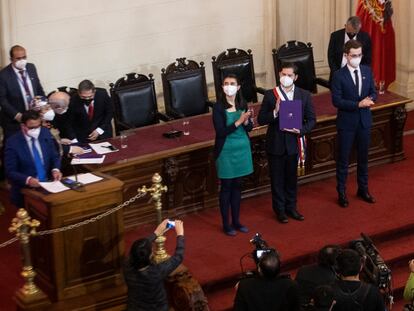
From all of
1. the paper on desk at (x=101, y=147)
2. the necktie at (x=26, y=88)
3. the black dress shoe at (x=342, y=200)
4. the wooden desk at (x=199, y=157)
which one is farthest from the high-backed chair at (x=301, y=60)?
the necktie at (x=26, y=88)

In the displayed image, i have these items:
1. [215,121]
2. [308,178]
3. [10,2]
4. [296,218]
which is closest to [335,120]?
[308,178]

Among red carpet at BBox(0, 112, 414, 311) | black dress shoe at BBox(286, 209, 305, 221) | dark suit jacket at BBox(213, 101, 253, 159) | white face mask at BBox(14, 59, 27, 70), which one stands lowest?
red carpet at BBox(0, 112, 414, 311)

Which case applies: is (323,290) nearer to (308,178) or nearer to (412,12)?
(308,178)

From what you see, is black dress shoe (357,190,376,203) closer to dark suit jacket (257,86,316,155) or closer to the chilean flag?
dark suit jacket (257,86,316,155)

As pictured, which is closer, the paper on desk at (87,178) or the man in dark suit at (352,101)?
the paper on desk at (87,178)

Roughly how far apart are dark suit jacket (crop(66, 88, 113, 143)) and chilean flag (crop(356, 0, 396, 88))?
12.2ft

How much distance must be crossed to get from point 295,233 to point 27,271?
276 centimetres

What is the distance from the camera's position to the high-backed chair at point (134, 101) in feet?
33.4

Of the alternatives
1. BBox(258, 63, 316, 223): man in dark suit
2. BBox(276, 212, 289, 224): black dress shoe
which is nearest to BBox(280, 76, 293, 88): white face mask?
BBox(258, 63, 316, 223): man in dark suit

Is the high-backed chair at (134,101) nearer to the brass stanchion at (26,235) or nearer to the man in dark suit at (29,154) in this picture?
the man in dark suit at (29,154)

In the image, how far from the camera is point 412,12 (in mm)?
12633

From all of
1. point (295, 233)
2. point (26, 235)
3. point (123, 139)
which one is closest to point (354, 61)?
point (295, 233)

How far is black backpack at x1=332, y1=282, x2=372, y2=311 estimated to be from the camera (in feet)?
19.5

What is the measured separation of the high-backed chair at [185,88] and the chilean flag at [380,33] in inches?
89.4
